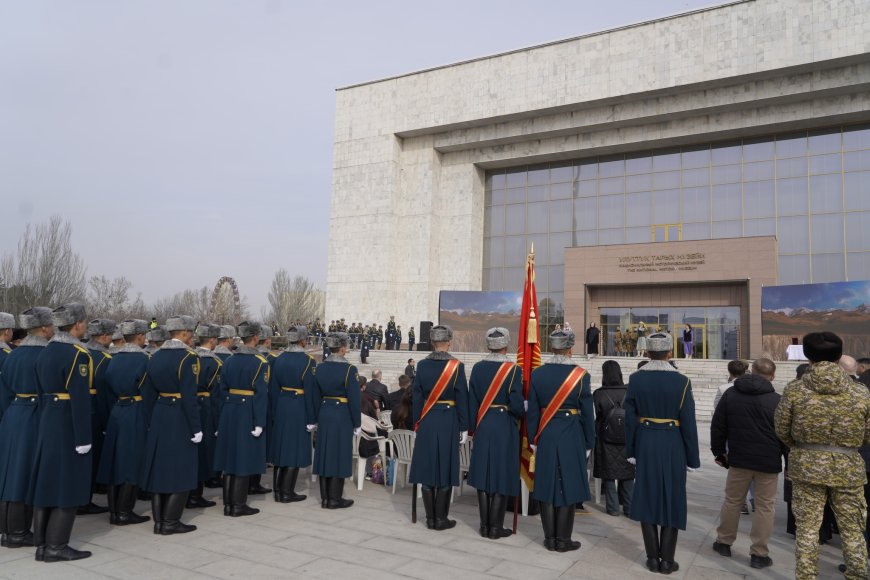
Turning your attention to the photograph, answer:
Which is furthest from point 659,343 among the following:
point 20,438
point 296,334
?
point 20,438

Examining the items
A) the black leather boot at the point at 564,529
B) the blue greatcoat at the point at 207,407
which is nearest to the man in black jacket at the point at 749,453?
the black leather boot at the point at 564,529

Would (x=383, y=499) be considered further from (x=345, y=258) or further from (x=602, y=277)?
(x=345, y=258)

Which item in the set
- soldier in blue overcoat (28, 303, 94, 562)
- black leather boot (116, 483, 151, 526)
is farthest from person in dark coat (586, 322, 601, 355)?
soldier in blue overcoat (28, 303, 94, 562)

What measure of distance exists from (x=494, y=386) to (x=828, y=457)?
2708 millimetres

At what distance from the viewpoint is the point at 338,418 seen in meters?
6.82

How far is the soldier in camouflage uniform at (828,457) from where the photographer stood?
399cm

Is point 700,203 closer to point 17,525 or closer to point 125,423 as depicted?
point 125,423

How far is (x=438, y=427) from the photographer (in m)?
5.99

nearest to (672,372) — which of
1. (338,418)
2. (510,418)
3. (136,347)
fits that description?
(510,418)

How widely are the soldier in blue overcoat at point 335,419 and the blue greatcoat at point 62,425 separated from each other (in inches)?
92.4

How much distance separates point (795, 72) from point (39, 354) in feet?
93.3

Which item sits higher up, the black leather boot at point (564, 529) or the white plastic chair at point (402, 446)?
the white plastic chair at point (402, 446)

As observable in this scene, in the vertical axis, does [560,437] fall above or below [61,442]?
above

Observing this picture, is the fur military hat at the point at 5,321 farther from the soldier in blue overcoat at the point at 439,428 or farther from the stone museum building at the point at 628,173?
the stone museum building at the point at 628,173
